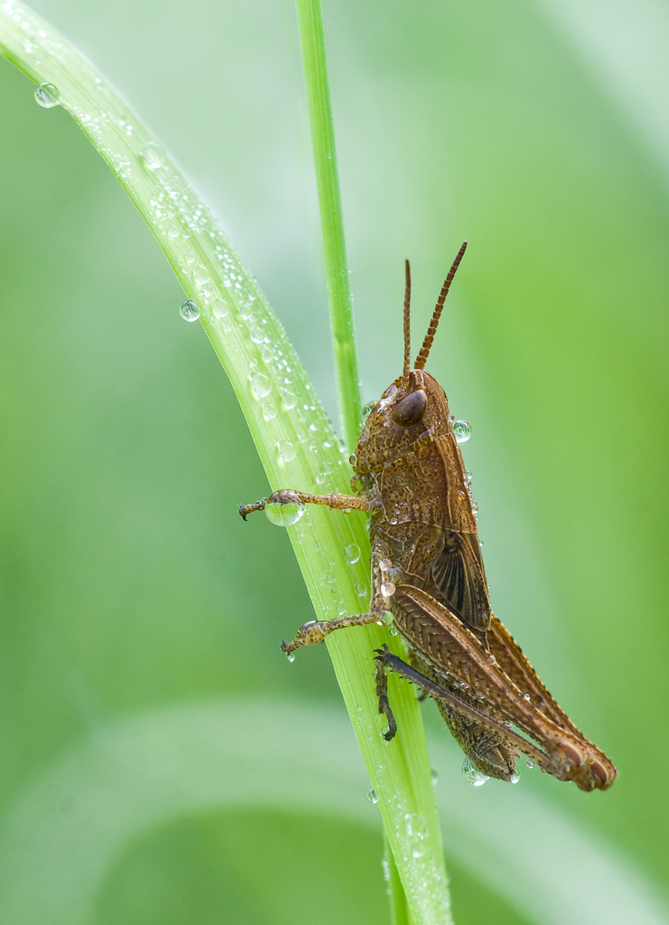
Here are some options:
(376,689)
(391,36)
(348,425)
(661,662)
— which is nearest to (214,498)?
(348,425)

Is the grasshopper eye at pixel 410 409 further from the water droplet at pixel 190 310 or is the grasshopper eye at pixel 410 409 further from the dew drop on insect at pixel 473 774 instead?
the dew drop on insect at pixel 473 774

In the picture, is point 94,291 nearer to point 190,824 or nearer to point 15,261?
point 15,261

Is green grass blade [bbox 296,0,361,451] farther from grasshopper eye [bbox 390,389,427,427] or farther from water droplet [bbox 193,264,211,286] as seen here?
grasshopper eye [bbox 390,389,427,427]

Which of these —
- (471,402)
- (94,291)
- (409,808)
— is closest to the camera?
(409,808)

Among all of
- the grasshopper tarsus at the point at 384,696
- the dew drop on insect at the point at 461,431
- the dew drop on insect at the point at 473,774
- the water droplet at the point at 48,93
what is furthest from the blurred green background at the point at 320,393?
the water droplet at the point at 48,93

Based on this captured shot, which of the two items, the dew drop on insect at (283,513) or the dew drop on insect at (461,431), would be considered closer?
the dew drop on insect at (283,513)

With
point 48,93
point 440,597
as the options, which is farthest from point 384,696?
point 48,93

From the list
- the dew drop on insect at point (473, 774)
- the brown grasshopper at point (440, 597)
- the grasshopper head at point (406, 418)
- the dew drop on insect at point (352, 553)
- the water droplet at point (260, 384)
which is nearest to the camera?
the water droplet at point (260, 384)

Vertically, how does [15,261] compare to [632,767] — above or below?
above
